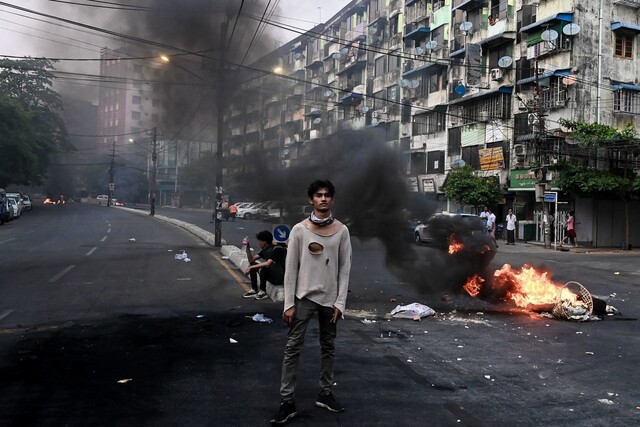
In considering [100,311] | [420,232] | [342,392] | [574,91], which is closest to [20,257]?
[100,311]

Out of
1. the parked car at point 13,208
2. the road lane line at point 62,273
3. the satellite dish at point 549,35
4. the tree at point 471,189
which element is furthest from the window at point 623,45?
the parked car at point 13,208

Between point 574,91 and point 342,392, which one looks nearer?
point 342,392

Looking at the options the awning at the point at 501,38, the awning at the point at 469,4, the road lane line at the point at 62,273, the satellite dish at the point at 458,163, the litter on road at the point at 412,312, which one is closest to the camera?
the litter on road at the point at 412,312

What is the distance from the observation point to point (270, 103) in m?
13.3

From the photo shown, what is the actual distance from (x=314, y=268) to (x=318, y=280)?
9cm

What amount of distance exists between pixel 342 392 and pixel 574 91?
25.9m

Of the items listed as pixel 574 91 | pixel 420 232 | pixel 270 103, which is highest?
pixel 574 91

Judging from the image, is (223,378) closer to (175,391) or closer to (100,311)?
(175,391)

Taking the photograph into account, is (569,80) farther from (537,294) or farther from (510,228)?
(537,294)

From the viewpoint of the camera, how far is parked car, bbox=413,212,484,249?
9.19 meters

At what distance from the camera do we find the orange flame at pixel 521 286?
8266 millimetres

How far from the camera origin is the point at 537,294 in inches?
328

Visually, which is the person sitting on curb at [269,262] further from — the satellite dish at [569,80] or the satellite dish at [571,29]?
the satellite dish at [571,29]

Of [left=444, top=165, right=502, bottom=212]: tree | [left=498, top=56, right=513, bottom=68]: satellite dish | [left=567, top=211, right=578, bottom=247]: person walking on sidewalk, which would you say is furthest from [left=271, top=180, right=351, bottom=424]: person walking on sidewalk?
[left=498, top=56, right=513, bottom=68]: satellite dish
